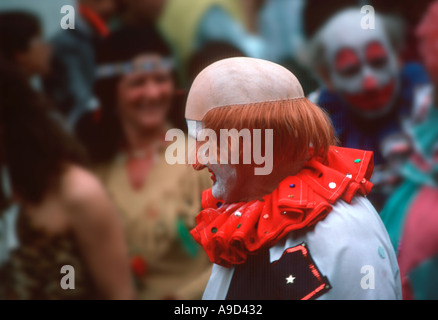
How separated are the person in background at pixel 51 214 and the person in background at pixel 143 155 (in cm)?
10

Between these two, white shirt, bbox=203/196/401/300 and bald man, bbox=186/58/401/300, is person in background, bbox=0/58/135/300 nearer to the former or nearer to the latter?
bald man, bbox=186/58/401/300

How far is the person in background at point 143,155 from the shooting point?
212 cm

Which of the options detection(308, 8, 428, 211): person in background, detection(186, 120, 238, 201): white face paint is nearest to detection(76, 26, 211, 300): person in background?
detection(308, 8, 428, 211): person in background

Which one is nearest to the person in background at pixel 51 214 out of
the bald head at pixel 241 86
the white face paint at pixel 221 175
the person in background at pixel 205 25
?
the person in background at pixel 205 25

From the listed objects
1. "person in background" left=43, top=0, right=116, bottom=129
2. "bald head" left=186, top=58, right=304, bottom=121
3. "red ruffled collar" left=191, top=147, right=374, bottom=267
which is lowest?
"red ruffled collar" left=191, top=147, right=374, bottom=267

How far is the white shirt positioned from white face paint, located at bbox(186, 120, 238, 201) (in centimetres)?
16

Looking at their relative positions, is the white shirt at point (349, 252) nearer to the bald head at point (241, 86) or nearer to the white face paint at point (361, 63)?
the bald head at point (241, 86)

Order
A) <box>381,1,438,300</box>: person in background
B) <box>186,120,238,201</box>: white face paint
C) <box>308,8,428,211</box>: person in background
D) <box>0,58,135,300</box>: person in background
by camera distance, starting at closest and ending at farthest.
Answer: <box>186,120,238,201</box>: white face paint → <box>381,1,438,300</box>: person in background → <box>308,8,428,211</box>: person in background → <box>0,58,135,300</box>: person in background

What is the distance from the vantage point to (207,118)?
121 centimetres

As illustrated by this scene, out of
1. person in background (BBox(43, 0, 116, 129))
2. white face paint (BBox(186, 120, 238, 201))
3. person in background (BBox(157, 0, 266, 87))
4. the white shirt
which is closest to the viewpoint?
the white shirt

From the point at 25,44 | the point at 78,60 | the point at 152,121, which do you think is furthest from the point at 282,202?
the point at 25,44

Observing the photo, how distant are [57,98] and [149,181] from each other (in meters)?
0.53

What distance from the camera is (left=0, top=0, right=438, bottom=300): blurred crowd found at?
72.7 inches
